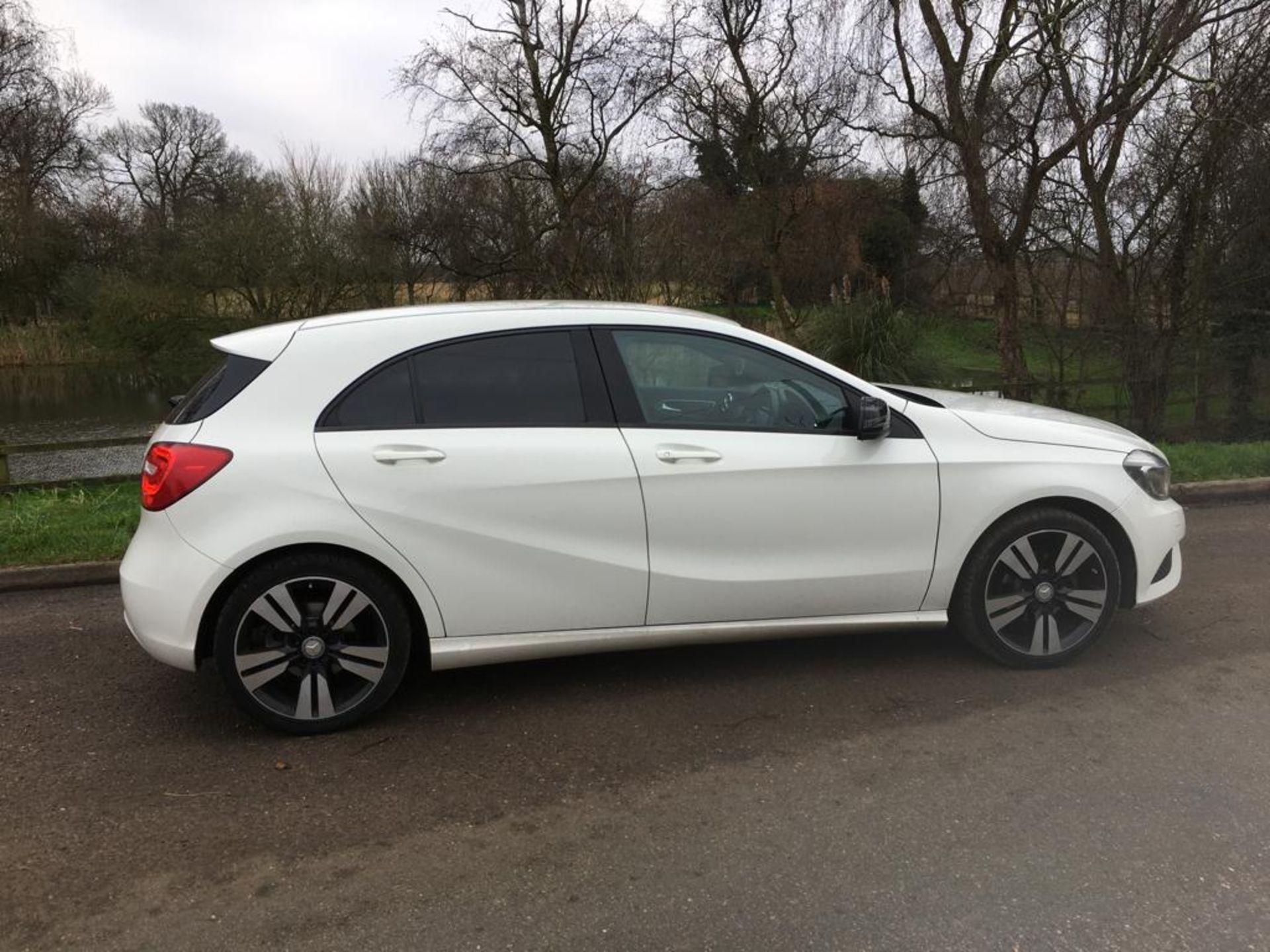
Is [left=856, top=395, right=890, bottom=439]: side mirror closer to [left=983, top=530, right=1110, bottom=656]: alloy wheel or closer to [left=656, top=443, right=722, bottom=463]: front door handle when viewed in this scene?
[left=656, top=443, right=722, bottom=463]: front door handle

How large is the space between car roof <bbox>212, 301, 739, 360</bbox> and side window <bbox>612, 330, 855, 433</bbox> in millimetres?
96

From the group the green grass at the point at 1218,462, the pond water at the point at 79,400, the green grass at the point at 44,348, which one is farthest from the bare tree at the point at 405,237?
the green grass at the point at 1218,462

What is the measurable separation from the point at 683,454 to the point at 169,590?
6.61 ft

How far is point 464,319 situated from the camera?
374 cm

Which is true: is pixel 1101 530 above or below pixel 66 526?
above

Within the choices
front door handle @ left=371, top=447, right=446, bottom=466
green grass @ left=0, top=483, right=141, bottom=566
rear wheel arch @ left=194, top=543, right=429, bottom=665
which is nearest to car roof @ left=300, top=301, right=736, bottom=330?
front door handle @ left=371, top=447, right=446, bottom=466

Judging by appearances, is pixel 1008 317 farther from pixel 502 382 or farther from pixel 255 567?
pixel 255 567

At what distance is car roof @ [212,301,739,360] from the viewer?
364 cm

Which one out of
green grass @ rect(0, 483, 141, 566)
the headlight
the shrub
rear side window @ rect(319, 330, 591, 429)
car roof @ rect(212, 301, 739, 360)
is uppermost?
the shrub

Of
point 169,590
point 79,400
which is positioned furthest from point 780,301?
point 79,400

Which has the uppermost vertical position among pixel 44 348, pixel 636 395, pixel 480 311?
pixel 44 348

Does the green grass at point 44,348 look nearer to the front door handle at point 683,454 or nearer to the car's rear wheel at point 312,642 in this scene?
the car's rear wheel at point 312,642

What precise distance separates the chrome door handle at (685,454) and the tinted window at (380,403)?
994mm

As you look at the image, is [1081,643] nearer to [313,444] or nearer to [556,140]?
[313,444]
